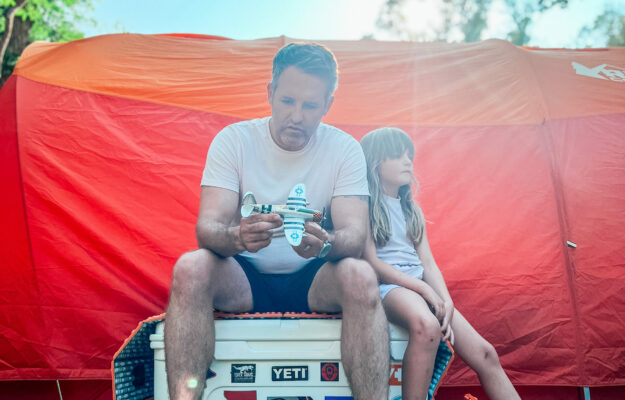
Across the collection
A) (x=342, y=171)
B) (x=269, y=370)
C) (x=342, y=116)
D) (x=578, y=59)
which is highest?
(x=578, y=59)

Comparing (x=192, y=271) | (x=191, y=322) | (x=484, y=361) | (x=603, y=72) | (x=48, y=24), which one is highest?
(x=48, y=24)

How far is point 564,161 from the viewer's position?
199 cm

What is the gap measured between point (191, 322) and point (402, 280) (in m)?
0.67

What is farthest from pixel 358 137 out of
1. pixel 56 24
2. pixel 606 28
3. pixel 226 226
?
pixel 606 28

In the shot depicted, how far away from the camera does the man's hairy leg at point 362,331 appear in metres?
1.13

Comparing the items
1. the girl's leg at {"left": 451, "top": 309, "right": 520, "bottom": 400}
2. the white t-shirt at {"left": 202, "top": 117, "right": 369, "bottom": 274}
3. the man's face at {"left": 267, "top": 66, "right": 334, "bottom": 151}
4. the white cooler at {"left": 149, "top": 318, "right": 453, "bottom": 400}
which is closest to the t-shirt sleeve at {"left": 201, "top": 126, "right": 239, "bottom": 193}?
Result: the white t-shirt at {"left": 202, "top": 117, "right": 369, "bottom": 274}

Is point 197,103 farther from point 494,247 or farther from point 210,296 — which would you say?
point 494,247

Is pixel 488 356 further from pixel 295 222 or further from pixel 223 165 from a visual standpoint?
pixel 223 165

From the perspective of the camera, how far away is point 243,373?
124 centimetres

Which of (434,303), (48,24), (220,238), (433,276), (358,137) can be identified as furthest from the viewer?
(48,24)

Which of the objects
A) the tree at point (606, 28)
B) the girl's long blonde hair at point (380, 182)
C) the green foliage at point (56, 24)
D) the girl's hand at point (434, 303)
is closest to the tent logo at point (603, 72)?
the girl's long blonde hair at point (380, 182)

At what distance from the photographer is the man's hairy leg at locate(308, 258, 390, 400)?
1128mm

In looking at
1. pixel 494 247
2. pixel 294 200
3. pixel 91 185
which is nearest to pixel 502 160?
pixel 494 247

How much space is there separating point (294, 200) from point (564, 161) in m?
1.44
